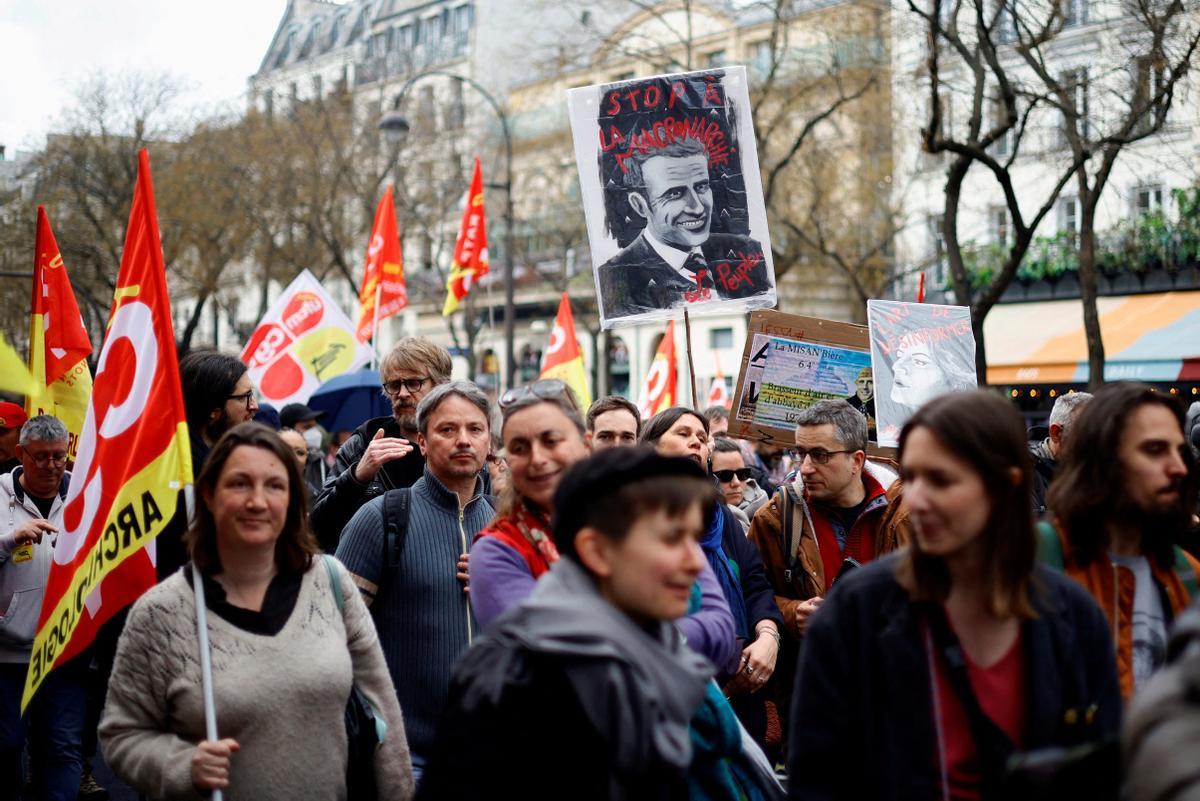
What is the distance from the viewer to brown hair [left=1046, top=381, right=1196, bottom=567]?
3.41 m

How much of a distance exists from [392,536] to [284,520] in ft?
2.28

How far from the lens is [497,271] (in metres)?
53.2

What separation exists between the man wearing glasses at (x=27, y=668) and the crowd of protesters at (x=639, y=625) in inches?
42.0

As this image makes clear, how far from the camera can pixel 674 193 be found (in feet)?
21.9

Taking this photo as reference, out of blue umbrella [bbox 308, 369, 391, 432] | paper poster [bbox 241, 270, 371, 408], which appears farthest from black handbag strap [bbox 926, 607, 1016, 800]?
paper poster [bbox 241, 270, 371, 408]

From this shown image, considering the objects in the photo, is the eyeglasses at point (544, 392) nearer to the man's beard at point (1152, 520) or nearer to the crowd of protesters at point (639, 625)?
the crowd of protesters at point (639, 625)

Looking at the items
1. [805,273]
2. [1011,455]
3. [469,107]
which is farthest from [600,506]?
[469,107]

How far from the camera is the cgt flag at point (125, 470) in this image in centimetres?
421

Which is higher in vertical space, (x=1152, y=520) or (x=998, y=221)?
(x=998, y=221)

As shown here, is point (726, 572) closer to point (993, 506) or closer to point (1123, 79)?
point (993, 506)

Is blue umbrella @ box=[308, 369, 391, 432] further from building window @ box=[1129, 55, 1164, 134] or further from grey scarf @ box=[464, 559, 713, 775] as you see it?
grey scarf @ box=[464, 559, 713, 775]

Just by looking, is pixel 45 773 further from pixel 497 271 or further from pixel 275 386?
pixel 497 271

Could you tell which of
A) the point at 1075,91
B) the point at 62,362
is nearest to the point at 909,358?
the point at 62,362

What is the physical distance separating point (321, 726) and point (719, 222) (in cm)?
373
